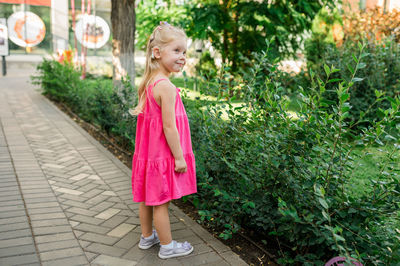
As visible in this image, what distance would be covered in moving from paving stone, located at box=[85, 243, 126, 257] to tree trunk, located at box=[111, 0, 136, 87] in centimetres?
462

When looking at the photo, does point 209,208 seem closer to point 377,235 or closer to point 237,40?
point 377,235

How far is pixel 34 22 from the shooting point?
938 inches

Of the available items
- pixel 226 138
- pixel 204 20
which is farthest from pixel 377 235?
pixel 204 20

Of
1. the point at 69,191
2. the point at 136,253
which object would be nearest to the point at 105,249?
the point at 136,253

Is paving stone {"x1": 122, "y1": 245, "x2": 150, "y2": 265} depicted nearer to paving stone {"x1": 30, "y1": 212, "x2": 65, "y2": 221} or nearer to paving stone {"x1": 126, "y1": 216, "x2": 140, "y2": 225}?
paving stone {"x1": 126, "y1": 216, "x2": 140, "y2": 225}

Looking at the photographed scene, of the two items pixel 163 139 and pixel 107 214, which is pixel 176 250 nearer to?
pixel 163 139

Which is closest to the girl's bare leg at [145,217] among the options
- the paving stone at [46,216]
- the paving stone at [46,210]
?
the paving stone at [46,216]

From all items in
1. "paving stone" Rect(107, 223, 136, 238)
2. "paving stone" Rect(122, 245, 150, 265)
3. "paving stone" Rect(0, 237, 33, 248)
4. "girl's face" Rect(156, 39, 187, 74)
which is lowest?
"paving stone" Rect(122, 245, 150, 265)

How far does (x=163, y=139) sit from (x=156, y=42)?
0.68 meters

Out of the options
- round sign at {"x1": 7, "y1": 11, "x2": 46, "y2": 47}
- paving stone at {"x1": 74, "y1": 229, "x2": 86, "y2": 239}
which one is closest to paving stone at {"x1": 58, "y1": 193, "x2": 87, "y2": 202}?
paving stone at {"x1": 74, "y1": 229, "x2": 86, "y2": 239}

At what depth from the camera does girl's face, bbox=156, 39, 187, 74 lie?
257 cm

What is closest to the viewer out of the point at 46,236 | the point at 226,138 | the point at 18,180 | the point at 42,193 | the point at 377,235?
the point at 377,235

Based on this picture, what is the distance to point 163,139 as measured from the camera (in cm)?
264

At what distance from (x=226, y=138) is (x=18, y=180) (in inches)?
99.5
